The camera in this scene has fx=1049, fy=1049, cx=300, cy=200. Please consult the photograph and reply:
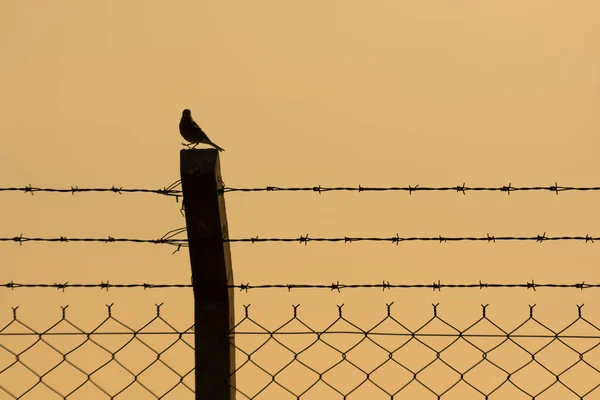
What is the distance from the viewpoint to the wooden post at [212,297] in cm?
438

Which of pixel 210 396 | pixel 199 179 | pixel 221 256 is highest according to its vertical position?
pixel 199 179

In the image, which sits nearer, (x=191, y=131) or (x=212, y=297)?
(x=212, y=297)

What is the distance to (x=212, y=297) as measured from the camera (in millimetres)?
4465

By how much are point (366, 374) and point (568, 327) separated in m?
0.81

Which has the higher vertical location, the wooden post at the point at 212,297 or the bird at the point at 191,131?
the wooden post at the point at 212,297

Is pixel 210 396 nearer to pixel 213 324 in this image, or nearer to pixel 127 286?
pixel 213 324

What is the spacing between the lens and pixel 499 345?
442cm

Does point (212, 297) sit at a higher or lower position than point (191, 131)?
higher

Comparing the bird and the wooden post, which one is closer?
the wooden post

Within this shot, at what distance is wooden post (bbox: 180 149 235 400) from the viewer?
438 cm

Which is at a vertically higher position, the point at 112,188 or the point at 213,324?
the point at 112,188

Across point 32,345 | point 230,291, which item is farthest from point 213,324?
point 32,345

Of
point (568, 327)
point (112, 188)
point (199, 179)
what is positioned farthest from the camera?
point (112, 188)

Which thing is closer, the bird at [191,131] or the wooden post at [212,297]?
the wooden post at [212,297]
